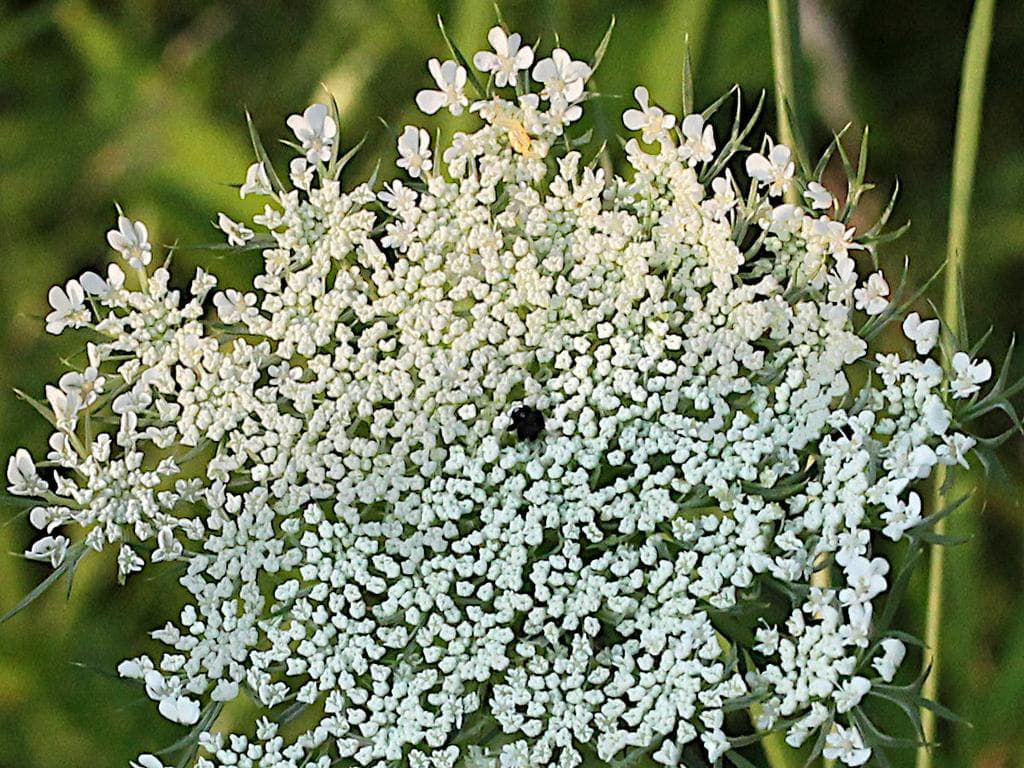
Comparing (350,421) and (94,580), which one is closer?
(350,421)

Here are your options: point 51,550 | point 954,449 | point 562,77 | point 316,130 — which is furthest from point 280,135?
point 954,449

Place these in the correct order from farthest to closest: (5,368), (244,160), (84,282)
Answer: (5,368)
(244,160)
(84,282)

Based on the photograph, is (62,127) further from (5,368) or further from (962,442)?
(962,442)

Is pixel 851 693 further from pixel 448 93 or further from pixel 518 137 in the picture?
pixel 448 93

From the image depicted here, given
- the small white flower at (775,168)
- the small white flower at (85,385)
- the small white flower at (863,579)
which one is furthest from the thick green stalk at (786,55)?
the small white flower at (85,385)

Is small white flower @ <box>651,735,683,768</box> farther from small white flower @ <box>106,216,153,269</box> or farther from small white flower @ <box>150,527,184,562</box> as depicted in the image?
small white flower @ <box>106,216,153,269</box>

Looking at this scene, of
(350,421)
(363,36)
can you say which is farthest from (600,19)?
(350,421)

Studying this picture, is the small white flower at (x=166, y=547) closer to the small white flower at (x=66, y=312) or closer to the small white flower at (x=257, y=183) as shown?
the small white flower at (x=66, y=312)
